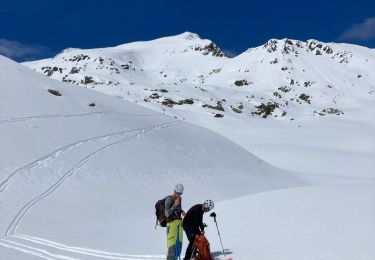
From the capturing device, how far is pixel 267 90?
11588 centimetres

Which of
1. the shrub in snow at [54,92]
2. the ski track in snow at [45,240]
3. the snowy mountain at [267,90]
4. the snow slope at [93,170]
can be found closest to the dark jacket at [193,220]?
the ski track in snow at [45,240]

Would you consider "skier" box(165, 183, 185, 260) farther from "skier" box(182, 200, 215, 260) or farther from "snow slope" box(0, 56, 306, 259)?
"snow slope" box(0, 56, 306, 259)

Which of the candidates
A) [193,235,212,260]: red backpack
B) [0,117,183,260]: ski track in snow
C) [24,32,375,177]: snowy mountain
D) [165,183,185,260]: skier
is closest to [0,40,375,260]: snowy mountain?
[0,117,183,260]: ski track in snow

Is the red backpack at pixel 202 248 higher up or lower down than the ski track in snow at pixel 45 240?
lower down

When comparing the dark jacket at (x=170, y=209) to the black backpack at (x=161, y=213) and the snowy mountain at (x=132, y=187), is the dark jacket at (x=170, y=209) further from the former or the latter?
the snowy mountain at (x=132, y=187)

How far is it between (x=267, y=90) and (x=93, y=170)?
93.2 metres

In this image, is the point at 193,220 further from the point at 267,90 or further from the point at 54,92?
the point at 267,90

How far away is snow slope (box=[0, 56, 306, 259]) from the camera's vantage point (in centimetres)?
1472

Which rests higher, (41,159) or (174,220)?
(41,159)

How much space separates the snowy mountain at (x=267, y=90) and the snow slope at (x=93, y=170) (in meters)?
13.4

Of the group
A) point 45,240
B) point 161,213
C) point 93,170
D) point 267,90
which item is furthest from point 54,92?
point 267,90

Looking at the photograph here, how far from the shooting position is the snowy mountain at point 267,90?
57625mm

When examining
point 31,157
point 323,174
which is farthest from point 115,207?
point 323,174

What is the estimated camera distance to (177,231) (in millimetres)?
10703
